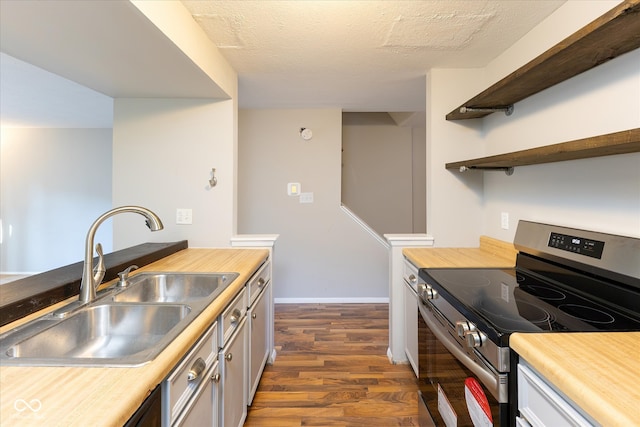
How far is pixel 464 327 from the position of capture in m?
1.04

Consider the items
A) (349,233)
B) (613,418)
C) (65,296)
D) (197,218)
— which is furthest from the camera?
(349,233)

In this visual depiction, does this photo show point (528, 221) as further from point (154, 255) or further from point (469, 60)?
point (154, 255)

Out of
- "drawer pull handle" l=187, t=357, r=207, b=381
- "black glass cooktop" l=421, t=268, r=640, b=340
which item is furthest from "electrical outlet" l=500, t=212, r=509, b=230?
"drawer pull handle" l=187, t=357, r=207, b=381

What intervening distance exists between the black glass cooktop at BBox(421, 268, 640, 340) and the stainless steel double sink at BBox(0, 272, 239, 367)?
97cm

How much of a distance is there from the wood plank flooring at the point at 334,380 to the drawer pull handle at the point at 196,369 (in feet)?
3.07

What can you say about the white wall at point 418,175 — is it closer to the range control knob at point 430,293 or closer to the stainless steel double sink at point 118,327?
the range control knob at point 430,293

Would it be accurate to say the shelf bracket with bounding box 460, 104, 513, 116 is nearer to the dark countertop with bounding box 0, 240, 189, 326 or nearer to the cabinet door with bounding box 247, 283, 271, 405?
the cabinet door with bounding box 247, 283, 271, 405

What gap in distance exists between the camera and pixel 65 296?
3.67ft

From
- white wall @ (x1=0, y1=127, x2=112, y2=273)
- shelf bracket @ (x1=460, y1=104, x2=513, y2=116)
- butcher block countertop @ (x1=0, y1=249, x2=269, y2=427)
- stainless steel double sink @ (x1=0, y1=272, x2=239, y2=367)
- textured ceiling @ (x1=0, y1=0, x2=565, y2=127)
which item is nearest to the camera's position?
butcher block countertop @ (x1=0, y1=249, x2=269, y2=427)

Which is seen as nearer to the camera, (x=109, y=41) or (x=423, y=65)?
(x=109, y=41)

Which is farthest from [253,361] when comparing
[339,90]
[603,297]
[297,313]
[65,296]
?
[339,90]

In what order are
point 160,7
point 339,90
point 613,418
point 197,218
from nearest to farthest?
point 613,418 → point 160,7 → point 197,218 → point 339,90

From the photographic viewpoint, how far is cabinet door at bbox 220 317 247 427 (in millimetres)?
1226

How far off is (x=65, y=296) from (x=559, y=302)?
1880 mm
